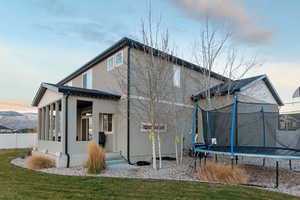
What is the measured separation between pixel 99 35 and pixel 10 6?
535cm

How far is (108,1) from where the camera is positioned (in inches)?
428

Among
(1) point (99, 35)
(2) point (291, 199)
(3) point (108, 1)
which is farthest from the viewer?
(1) point (99, 35)

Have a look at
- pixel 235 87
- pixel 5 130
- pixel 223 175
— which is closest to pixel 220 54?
pixel 235 87

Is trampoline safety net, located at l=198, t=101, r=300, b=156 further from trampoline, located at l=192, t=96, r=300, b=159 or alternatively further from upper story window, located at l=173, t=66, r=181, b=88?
upper story window, located at l=173, t=66, r=181, b=88

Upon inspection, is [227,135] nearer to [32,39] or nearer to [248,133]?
[248,133]

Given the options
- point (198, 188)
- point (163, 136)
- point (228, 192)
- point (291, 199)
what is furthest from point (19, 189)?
point (163, 136)

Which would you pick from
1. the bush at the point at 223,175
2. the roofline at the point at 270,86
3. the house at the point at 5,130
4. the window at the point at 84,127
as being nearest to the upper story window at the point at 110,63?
the window at the point at 84,127

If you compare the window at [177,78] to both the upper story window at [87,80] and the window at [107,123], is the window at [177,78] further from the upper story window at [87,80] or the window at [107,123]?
the upper story window at [87,80]

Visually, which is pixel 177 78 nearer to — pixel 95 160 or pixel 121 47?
pixel 121 47

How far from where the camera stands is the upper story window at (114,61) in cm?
1058

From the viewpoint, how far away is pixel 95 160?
7.43m

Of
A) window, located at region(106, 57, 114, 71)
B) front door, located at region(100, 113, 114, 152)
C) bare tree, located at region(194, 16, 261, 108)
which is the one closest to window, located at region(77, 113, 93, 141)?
front door, located at region(100, 113, 114, 152)

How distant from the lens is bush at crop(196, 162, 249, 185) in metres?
6.13

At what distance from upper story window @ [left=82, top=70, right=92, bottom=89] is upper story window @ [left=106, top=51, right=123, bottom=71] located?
7.09 ft
